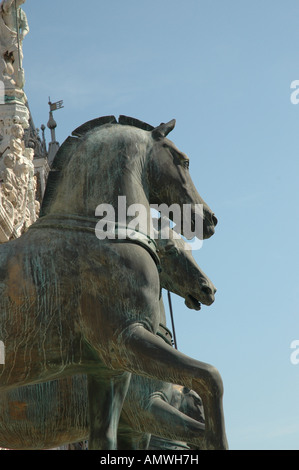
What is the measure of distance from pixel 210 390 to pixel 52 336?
1.01 meters

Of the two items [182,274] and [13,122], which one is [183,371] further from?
[13,122]

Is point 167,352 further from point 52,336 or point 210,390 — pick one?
point 52,336

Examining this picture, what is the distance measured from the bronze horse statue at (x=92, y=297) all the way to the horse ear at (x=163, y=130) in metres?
0.21

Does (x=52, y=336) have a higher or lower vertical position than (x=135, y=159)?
lower

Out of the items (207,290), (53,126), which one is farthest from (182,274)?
(53,126)

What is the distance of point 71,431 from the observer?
7852 millimetres

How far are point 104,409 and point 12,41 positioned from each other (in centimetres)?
1084

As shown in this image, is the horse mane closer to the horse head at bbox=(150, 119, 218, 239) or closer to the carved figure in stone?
the horse head at bbox=(150, 119, 218, 239)

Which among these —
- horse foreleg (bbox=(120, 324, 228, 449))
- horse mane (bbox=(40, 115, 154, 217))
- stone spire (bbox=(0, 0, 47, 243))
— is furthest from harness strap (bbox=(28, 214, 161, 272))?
stone spire (bbox=(0, 0, 47, 243))

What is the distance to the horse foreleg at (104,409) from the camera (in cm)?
683
